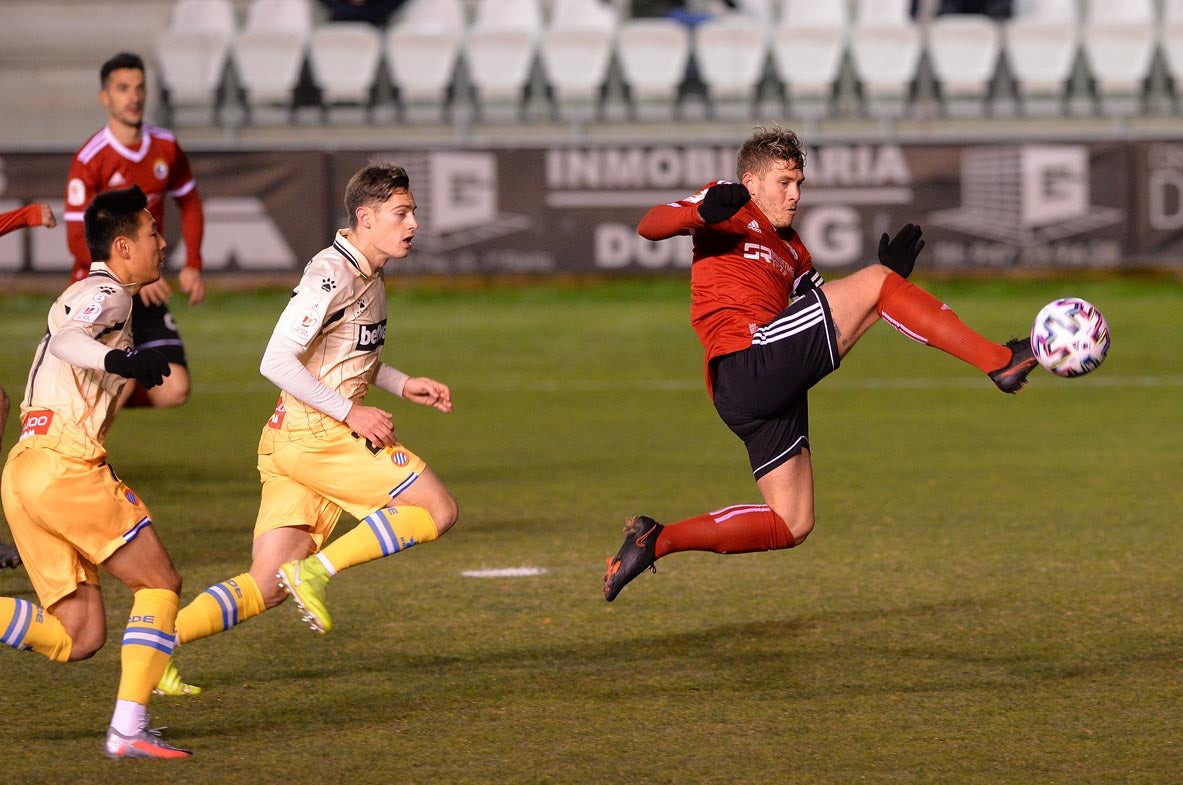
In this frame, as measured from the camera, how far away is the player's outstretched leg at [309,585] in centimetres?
467

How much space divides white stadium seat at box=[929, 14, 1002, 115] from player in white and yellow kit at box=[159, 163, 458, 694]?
1626cm

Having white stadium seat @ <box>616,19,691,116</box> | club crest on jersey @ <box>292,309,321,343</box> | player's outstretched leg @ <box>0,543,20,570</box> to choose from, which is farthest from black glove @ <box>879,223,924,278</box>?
white stadium seat @ <box>616,19,691,116</box>

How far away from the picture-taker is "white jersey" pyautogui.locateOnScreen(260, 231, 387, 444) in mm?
4820

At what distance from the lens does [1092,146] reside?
17.3 meters

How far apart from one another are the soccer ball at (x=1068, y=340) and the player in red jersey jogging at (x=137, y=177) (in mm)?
4483

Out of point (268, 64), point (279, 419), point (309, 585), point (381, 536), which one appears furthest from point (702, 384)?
point (268, 64)

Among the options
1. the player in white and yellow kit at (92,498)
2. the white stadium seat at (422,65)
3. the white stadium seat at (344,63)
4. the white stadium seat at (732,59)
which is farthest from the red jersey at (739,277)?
the white stadium seat at (344,63)

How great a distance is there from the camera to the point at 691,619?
6.11m

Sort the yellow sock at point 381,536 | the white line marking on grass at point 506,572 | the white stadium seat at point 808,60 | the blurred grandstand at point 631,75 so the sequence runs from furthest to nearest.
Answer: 1. the white stadium seat at point 808,60
2. the blurred grandstand at point 631,75
3. the white line marking on grass at point 506,572
4. the yellow sock at point 381,536

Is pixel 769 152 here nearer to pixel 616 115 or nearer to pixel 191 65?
pixel 616 115

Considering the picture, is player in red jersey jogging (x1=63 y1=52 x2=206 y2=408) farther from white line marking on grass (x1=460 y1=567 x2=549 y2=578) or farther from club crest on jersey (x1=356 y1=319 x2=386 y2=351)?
club crest on jersey (x1=356 y1=319 x2=386 y2=351)

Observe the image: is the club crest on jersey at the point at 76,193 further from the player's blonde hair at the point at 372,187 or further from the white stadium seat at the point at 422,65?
the white stadium seat at the point at 422,65

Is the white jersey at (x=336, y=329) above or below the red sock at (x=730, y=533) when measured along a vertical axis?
above

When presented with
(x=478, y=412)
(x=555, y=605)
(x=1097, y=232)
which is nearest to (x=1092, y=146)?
(x=1097, y=232)
